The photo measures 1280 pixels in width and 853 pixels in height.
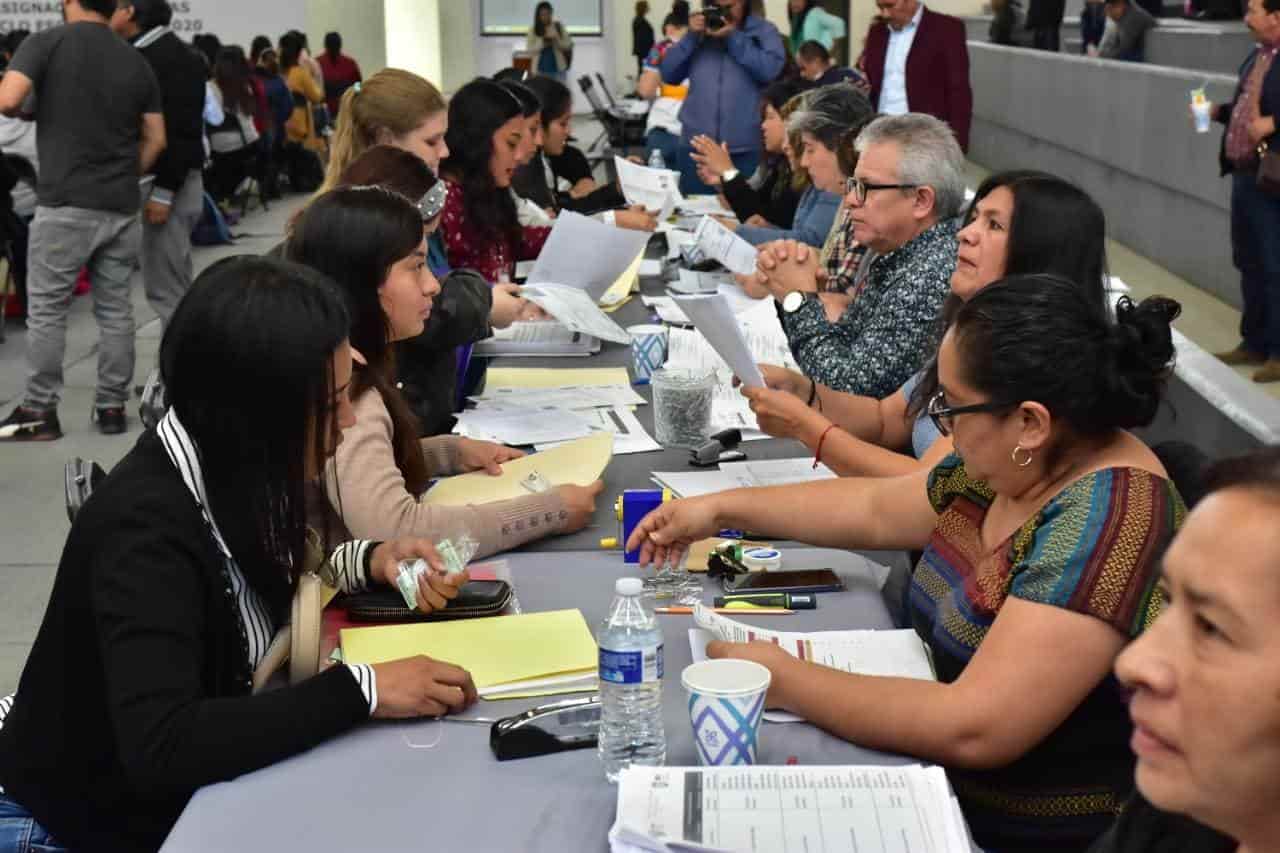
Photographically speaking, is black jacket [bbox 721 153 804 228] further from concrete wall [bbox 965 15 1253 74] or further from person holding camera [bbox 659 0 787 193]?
concrete wall [bbox 965 15 1253 74]

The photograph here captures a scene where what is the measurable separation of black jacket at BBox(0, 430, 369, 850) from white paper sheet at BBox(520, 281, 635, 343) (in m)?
1.70

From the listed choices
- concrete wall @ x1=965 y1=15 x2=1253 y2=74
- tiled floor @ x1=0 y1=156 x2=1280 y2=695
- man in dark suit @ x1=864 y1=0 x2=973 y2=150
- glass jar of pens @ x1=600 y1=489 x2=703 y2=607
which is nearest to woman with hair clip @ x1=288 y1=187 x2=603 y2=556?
glass jar of pens @ x1=600 y1=489 x2=703 y2=607

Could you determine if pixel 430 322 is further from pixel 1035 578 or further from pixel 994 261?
pixel 1035 578

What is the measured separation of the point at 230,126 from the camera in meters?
9.66

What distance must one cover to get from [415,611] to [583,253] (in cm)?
201

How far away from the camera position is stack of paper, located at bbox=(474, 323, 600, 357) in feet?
11.3

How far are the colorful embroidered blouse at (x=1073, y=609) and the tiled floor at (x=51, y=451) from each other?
2332 mm

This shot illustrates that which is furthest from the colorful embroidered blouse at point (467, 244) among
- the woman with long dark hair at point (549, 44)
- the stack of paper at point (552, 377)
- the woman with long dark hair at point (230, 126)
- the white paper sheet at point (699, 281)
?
the woman with long dark hair at point (549, 44)

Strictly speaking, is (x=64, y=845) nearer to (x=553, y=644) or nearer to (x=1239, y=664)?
(x=553, y=644)

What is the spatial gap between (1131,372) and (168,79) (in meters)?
5.07

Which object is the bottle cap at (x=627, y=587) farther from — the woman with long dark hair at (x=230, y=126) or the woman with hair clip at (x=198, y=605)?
the woman with long dark hair at (x=230, y=126)

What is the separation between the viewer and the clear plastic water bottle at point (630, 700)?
4.65 feet

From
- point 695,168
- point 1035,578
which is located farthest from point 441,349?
point 695,168

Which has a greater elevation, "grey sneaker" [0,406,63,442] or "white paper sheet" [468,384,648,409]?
"white paper sheet" [468,384,648,409]
